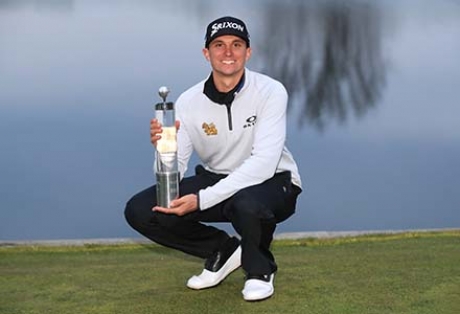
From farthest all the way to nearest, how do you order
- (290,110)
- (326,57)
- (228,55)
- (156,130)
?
(326,57), (290,110), (228,55), (156,130)

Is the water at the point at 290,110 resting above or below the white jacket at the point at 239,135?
below

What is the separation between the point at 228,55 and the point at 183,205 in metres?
0.57

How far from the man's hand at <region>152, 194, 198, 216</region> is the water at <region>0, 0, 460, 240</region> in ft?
9.48

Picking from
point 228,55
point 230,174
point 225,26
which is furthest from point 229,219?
point 225,26

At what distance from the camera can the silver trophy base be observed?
3752 millimetres

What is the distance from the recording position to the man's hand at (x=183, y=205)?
3.75 metres

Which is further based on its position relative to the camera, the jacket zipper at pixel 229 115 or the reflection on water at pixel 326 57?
the reflection on water at pixel 326 57

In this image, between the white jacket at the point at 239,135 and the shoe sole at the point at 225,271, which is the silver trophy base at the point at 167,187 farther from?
the shoe sole at the point at 225,271

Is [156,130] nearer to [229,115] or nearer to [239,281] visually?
[229,115]

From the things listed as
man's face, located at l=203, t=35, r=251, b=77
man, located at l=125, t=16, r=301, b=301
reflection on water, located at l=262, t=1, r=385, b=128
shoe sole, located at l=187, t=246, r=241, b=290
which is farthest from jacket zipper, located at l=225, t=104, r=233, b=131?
reflection on water, located at l=262, t=1, r=385, b=128

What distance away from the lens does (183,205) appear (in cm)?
375

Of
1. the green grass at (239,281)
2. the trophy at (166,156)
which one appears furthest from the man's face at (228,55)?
the green grass at (239,281)

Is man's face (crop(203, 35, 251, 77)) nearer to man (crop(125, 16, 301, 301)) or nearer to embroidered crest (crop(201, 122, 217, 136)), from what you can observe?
man (crop(125, 16, 301, 301))

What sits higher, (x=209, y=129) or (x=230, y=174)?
(x=209, y=129)
